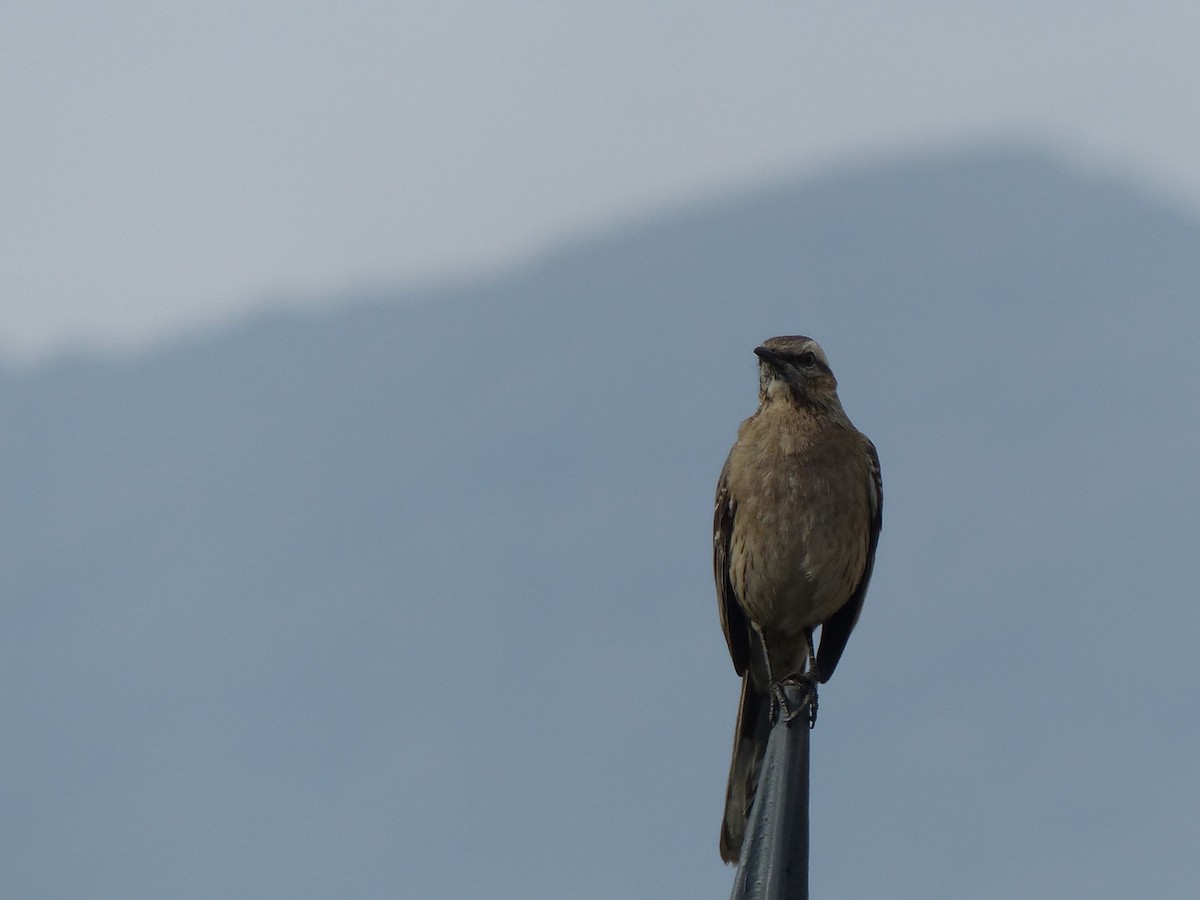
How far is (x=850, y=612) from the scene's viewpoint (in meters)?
7.85

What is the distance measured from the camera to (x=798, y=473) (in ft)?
23.8

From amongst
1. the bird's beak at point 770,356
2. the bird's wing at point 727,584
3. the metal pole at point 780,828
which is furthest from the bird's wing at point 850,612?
the metal pole at point 780,828

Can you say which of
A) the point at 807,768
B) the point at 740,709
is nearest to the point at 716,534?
the point at 740,709

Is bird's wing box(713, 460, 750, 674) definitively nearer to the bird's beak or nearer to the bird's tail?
the bird's tail

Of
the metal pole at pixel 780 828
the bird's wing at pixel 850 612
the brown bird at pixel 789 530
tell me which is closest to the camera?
the metal pole at pixel 780 828

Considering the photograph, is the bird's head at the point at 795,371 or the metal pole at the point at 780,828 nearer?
the metal pole at the point at 780,828

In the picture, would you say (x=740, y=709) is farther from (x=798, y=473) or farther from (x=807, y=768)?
(x=807, y=768)

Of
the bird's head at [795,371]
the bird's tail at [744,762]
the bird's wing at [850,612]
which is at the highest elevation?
the bird's head at [795,371]

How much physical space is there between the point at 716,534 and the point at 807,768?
13.1 feet

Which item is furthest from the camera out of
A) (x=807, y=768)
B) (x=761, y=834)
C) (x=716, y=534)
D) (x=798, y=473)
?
(x=716, y=534)

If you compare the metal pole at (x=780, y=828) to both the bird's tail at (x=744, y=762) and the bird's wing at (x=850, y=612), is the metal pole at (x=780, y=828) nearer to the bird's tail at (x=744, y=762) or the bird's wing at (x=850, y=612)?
the bird's tail at (x=744, y=762)

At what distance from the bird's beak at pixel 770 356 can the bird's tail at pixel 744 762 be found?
195 centimetres

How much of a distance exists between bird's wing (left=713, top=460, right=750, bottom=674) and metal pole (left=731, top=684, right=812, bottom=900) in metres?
3.74

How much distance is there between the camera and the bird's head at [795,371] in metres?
7.52
